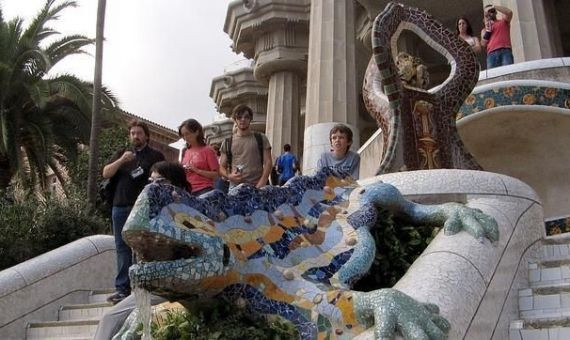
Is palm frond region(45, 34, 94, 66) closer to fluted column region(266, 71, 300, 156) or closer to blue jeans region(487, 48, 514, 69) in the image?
fluted column region(266, 71, 300, 156)

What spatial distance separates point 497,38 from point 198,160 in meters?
7.42

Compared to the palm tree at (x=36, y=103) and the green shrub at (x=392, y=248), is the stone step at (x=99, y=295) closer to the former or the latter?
the green shrub at (x=392, y=248)

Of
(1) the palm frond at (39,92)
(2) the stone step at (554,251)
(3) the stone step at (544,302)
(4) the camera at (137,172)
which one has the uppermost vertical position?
(1) the palm frond at (39,92)

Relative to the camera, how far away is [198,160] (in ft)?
22.7

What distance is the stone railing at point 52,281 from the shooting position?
26.2 feet

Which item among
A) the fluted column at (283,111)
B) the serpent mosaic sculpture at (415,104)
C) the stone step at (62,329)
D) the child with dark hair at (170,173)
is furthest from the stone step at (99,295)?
the fluted column at (283,111)

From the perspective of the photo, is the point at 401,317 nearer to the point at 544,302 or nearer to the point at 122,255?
the point at 544,302

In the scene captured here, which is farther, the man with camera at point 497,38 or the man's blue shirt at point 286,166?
the man with camera at point 497,38

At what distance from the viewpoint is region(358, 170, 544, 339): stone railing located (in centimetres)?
396

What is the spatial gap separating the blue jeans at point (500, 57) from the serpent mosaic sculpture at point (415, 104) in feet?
16.6

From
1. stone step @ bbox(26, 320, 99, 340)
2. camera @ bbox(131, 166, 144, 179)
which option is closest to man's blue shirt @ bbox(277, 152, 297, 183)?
camera @ bbox(131, 166, 144, 179)

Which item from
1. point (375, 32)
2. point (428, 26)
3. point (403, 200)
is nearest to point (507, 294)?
point (403, 200)

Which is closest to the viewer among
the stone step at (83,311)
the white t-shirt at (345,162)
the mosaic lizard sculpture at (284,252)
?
the mosaic lizard sculpture at (284,252)

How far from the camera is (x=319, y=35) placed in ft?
59.8
